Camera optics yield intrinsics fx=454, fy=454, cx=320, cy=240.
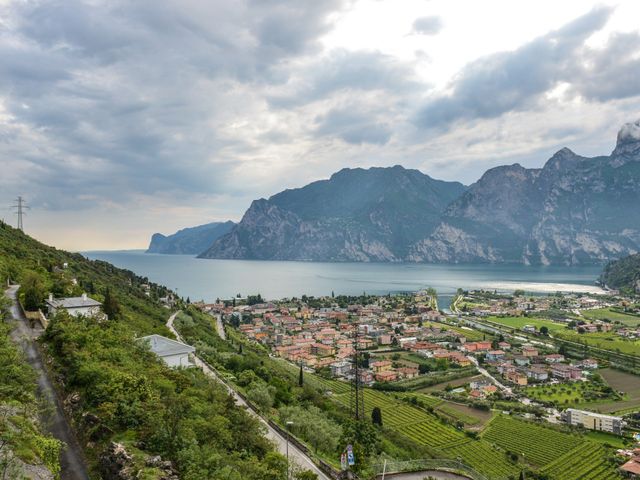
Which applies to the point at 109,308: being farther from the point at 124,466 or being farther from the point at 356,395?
the point at 124,466

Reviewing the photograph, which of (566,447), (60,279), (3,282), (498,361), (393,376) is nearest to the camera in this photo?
(3,282)

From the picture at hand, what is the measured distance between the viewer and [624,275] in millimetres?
150125

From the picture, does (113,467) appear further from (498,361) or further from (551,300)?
(551,300)

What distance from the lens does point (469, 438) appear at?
126 feet

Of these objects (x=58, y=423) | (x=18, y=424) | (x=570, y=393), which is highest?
(x=18, y=424)

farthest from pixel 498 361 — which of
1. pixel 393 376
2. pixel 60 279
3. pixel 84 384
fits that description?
pixel 84 384

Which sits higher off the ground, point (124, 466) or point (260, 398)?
point (124, 466)

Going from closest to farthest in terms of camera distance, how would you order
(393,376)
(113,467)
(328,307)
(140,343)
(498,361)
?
(113,467) < (140,343) < (393,376) < (498,361) < (328,307)

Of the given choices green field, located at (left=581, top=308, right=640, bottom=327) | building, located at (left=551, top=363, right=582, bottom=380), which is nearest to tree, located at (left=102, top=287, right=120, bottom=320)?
building, located at (left=551, top=363, right=582, bottom=380)

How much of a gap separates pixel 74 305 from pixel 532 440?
3700cm

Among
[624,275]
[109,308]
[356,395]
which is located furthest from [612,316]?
[109,308]

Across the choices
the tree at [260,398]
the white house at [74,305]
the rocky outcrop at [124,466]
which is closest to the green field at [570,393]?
the tree at [260,398]

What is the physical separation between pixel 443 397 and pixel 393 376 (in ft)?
28.0

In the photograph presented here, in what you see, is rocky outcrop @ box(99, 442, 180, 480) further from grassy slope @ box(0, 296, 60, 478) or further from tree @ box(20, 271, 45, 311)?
tree @ box(20, 271, 45, 311)
